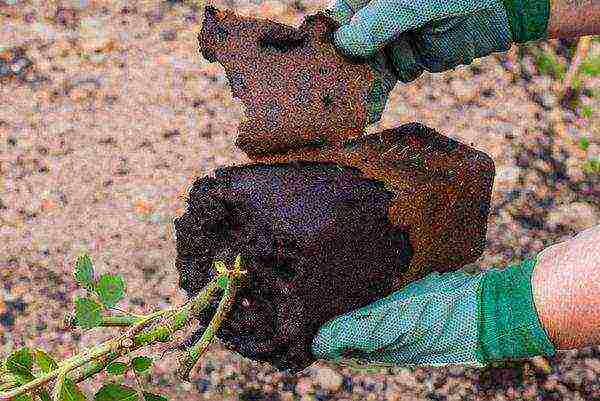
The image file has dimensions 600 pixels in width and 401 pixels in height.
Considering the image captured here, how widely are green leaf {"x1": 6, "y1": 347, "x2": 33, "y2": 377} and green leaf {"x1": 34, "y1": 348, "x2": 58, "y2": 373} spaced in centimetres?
1

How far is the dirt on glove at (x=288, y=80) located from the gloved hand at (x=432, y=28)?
0.14ft

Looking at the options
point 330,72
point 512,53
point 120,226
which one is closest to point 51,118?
point 120,226

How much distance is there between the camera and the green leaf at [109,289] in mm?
1042

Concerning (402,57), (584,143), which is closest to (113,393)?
(402,57)

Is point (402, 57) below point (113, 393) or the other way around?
the other way around

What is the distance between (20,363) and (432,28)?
2.88ft

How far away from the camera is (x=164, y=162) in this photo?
197 cm

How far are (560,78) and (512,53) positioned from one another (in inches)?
6.0

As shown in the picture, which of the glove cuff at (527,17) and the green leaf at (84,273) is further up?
Answer: the glove cuff at (527,17)

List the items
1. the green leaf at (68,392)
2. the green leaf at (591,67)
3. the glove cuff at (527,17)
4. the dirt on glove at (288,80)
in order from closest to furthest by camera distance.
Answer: the green leaf at (68,392) < the dirt on glove at (288,80) < the glove cuff at (527,17) < the green leaf at (591,67)

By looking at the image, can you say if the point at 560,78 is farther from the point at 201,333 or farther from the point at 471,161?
the point at 201,333

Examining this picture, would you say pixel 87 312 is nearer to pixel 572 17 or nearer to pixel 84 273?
pixel 84 273

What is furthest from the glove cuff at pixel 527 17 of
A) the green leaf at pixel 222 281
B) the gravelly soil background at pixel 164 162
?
the green leaf at pixel 222 281

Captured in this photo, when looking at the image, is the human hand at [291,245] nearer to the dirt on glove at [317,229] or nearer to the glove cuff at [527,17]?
the dirt on glove at [317,229]
